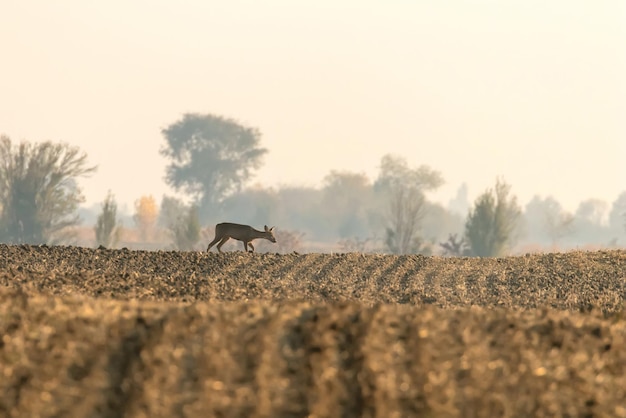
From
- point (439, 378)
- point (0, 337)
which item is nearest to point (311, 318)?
point (439, 378)

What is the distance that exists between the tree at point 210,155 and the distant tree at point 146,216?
4.12 metres

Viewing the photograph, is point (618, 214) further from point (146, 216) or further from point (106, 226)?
point (106, 226)

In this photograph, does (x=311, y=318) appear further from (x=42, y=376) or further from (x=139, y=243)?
(x=139, y=243)

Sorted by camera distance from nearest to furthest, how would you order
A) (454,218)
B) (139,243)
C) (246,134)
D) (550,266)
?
1. (550,266)
2. (139,243)
3. (246,134)
4. (454,218)

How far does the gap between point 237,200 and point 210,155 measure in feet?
16.2

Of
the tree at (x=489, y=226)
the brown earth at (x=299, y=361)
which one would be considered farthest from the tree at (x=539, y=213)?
the brown earth at (x=299, y=361)

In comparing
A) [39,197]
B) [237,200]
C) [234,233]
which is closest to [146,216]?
[237,200]

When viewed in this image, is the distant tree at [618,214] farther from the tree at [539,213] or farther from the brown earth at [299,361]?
the brown earth at [299,361]

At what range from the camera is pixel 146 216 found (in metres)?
92.4

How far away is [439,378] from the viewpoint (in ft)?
27.5

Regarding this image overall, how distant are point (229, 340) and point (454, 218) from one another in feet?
352

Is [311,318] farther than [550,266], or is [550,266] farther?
[550,266]

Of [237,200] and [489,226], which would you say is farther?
[237,200]

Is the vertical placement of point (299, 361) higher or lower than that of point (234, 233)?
lower
